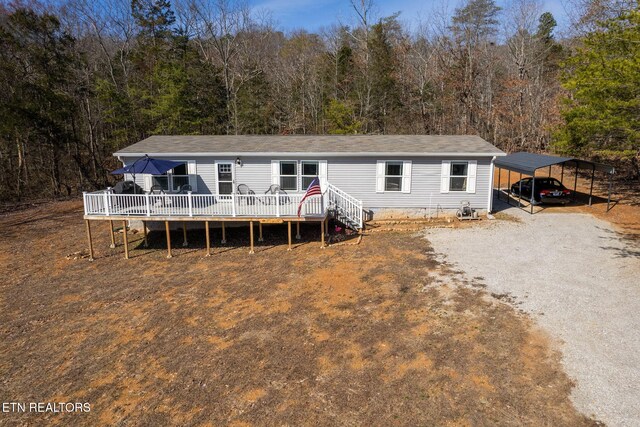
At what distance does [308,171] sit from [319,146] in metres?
1.17

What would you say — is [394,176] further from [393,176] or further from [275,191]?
[275,191]

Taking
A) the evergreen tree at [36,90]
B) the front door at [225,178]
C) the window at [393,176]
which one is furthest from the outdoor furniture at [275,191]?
the evergreen tree at [36,90]

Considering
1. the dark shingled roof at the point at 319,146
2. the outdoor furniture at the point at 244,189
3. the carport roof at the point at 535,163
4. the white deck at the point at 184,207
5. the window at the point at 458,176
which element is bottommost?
the white deck at the point at 184,207

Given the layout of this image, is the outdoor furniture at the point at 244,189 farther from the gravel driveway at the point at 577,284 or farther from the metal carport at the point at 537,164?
the metal carport at the point at 537,164

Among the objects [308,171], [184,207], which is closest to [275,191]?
[308,171]

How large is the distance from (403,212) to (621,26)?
34.2ft

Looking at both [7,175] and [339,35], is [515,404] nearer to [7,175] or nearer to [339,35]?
[7,175]

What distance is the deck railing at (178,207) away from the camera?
43.8ft

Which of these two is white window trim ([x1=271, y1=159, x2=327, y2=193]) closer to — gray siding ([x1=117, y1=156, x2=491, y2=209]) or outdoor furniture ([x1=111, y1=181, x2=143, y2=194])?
gray siding ([x1=117, y1=156, x2=491, y2=209])

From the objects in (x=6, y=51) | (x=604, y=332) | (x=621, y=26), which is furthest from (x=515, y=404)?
(x=6, y=51)

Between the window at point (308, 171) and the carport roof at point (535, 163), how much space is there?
27.8 ft

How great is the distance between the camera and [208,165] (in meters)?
15.9

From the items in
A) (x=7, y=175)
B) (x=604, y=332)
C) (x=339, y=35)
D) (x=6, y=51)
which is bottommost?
(x=604, y=332)

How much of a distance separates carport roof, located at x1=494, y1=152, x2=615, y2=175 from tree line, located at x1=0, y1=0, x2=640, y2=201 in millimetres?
1897
